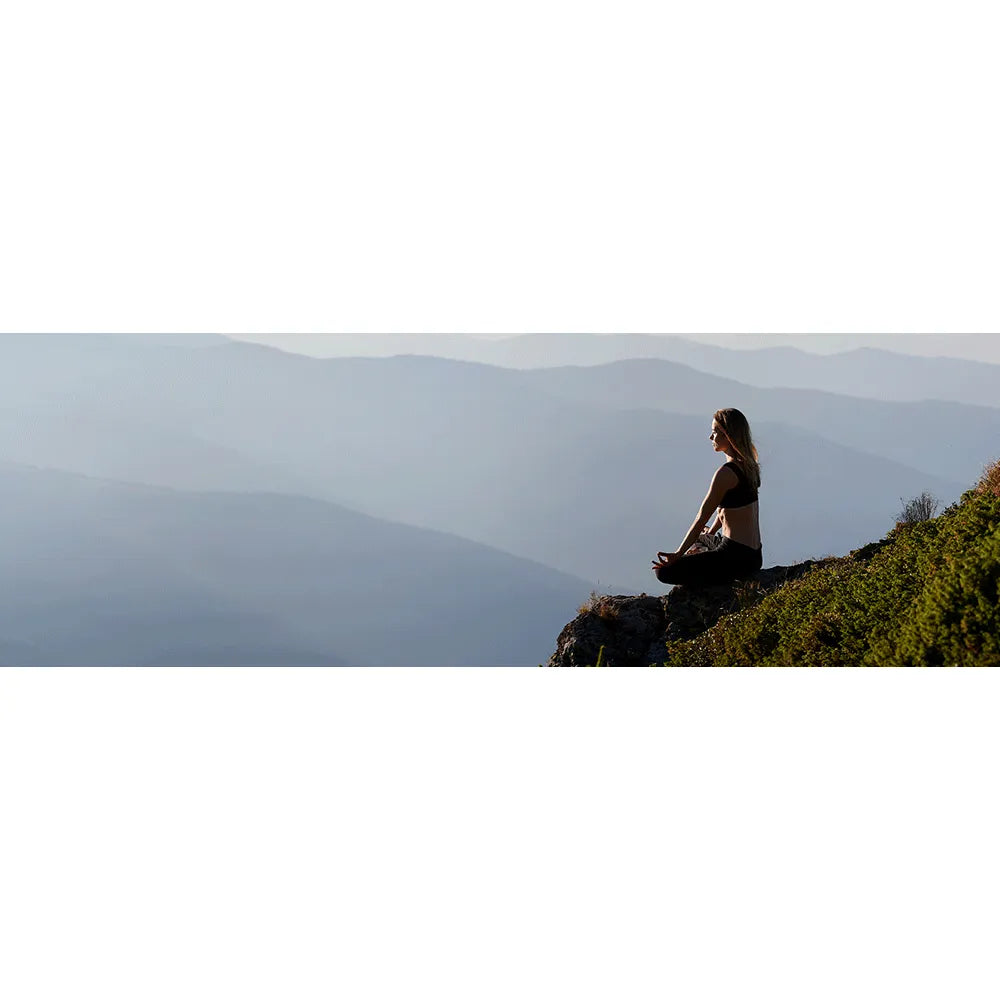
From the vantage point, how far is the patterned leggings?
6.73 meters

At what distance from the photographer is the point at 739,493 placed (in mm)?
6508

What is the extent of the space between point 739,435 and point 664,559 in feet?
3.46

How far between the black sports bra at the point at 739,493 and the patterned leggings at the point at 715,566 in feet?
1.04

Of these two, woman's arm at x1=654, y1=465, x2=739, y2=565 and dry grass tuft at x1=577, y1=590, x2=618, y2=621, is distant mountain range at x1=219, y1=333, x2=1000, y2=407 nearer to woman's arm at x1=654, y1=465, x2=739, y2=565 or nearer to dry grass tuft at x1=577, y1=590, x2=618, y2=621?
dry grass tuft at x1=577, y1=590, x2=618, y2=621

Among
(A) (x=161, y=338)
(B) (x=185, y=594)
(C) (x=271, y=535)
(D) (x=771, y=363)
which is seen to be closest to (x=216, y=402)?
(A) (x=161, y=338)

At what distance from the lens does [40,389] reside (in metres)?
22.4

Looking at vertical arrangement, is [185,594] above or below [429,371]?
below

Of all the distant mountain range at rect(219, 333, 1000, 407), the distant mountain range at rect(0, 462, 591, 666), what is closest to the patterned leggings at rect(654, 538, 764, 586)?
the distant mountain range at rect(219, 333, 1000, 407)

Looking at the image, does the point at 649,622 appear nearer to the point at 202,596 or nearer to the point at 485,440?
the point at 202,596

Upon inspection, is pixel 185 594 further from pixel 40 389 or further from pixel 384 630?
pixel 40 389

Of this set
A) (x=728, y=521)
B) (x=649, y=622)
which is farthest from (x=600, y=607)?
(x=728, y=521)

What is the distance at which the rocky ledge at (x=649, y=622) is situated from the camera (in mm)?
6742

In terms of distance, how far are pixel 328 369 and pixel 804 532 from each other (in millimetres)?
13593

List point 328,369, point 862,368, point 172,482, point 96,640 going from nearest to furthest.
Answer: point 862,368
point 96,640
point 172,482
point 328,369
